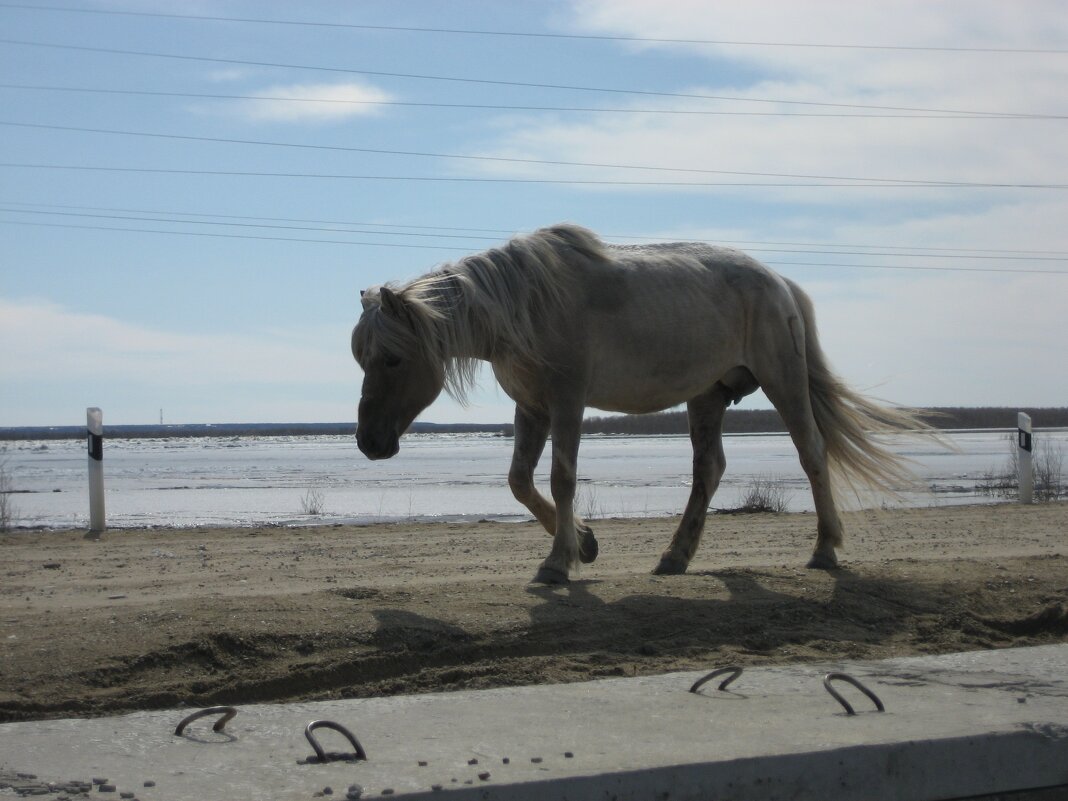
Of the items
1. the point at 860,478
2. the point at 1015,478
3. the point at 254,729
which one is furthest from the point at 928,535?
the point at 1015,478

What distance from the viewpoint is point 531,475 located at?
7.37 metres

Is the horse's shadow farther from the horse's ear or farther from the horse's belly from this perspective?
the horse's ear

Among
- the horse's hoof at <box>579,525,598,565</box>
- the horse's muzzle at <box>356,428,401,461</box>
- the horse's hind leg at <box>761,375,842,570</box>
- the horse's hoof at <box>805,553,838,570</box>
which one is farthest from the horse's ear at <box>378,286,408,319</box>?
the horse's hoof at <box>805,553,838,570</box>

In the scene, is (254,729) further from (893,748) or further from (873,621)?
(873,621)

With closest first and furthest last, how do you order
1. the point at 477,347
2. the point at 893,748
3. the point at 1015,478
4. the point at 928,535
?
the point at 893,748 → the point at 477,347 → the point at 928,535 → the point at 1015,478

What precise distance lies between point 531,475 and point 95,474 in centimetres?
664

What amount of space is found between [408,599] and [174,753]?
2.49m

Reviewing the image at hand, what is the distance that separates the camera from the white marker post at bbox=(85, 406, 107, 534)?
11.8 metres

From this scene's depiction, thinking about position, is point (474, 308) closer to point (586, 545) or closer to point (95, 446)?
point (586, 545)

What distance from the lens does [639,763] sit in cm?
337

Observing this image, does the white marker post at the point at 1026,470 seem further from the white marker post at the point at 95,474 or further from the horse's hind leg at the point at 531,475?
the white marker post at the point at 95,474

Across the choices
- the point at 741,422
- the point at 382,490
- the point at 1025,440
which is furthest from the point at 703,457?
the point at 741,422

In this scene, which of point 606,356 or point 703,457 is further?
point 703,457

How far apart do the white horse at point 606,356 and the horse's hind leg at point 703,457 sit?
0.03ft
